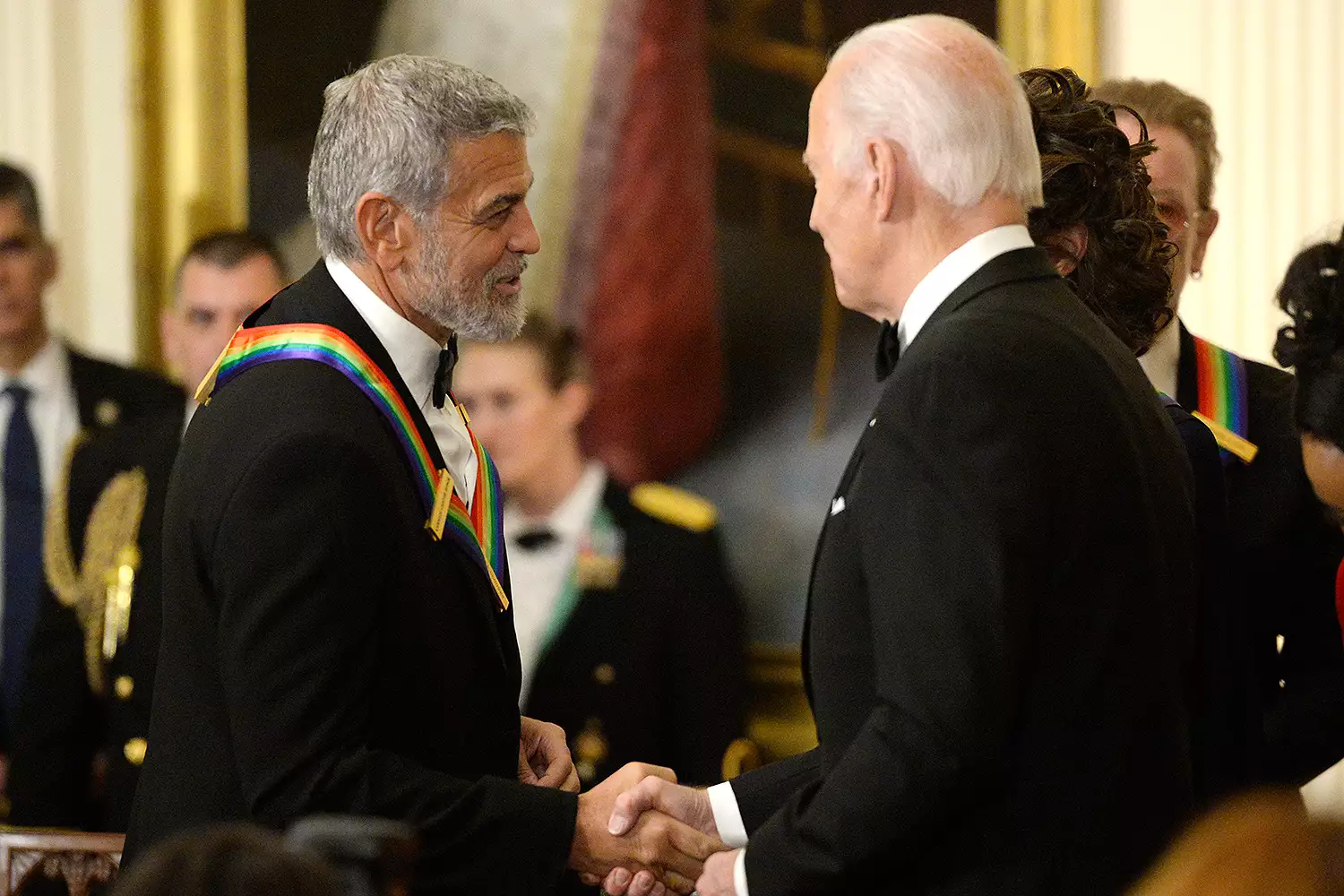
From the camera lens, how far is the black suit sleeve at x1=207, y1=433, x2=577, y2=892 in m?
2.17

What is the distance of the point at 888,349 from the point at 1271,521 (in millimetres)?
1100

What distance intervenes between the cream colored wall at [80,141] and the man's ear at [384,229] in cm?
235

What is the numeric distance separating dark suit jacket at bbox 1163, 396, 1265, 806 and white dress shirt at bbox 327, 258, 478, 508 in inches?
39.2

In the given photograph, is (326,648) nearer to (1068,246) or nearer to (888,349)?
(888,349)

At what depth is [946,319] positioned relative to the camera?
2.01m

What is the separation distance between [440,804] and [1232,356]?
5.49ft

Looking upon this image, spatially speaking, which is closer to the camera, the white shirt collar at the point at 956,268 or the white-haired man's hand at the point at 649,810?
the white shirt collar at the point at 956,268

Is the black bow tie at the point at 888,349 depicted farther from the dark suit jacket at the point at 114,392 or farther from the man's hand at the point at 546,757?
the dark suit jacket at the point at 114,392

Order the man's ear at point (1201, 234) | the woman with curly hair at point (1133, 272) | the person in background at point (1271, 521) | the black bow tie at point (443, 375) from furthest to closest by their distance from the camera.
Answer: the man's ear at point (1201, 234), the person in background at point (1271, 521), the black bow tie at point (443, 375), the woman with curly hair at point (1133, 272)

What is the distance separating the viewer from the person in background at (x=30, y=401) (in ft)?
14.6

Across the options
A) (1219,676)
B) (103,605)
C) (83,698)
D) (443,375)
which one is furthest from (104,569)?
(1219,676)

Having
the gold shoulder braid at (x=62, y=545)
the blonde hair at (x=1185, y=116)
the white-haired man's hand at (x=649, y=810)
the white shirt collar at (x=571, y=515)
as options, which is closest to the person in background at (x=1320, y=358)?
the blonde hair at (x=1185, y=116)

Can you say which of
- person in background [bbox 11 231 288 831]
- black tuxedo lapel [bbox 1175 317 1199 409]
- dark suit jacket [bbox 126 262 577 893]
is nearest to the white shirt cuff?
dark suit jacket [bbox 126 262 577 893]

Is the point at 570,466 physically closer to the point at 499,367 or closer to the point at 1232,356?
the point at 499,367
